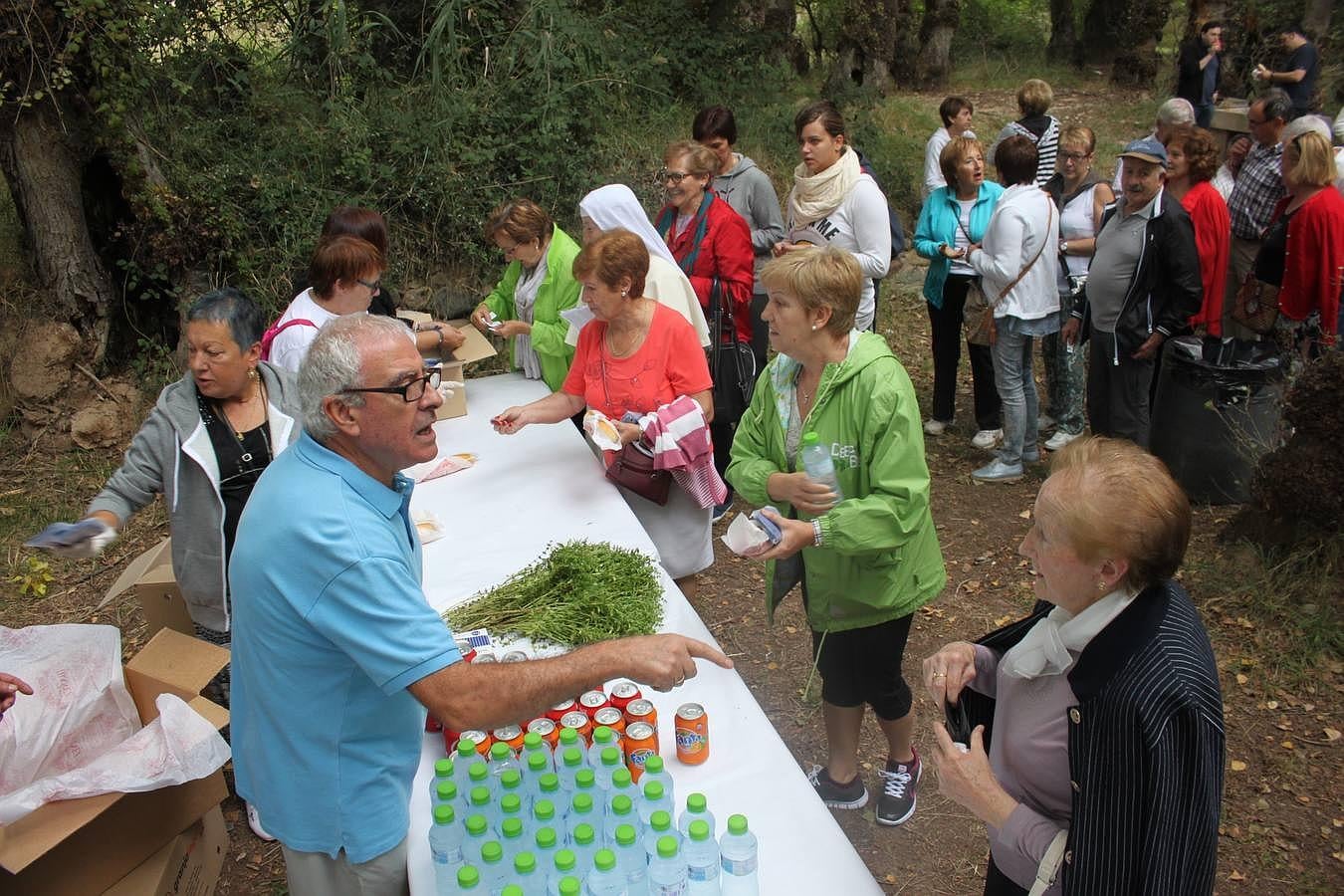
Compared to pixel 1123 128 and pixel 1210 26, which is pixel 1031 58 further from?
pixel 1210 26

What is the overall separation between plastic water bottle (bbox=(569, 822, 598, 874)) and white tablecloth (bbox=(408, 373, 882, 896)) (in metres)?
0.42

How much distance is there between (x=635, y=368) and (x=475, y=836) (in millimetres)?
2118

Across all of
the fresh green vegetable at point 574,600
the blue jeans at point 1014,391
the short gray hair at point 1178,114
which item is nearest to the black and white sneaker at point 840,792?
the fresh green vegetable at point 574,600

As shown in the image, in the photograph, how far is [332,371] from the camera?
2.00 meters

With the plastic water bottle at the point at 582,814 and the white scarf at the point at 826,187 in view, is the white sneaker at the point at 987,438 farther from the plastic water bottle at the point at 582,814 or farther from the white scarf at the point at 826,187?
the plastic water bottle at the point at 582,814

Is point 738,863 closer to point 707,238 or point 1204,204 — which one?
point 707,238

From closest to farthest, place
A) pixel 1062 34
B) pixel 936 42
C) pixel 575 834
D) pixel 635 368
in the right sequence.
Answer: pixel 575 834
pixel 635 368
pixel 936 42
pixel 1062 34

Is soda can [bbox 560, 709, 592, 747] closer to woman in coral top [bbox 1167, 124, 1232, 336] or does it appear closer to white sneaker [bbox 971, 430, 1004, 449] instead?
woman in coral top [bbox 1167, 124, 1232, 336]

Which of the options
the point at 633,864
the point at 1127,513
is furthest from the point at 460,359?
the point at 1127,513

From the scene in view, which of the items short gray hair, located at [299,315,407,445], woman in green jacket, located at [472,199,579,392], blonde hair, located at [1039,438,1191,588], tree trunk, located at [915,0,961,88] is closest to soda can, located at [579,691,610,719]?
short gray hair, located at [299,315,407,445]

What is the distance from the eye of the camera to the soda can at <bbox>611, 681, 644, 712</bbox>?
2492mm

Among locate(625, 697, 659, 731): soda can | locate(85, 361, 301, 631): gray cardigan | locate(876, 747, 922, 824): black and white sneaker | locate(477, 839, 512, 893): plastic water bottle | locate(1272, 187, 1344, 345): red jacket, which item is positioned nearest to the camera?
locate(477, 839, 512, 893): plastic water bottle

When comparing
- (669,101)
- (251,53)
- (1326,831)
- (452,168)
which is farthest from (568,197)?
(1326,831)

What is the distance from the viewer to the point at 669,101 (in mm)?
10000
